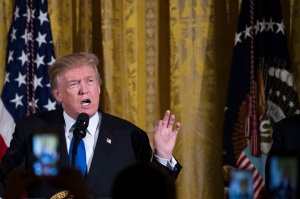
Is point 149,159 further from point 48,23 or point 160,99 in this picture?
point 48,23

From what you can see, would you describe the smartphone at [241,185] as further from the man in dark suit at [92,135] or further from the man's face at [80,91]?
the man's face at [80,91]

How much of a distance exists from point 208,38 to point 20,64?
140cm

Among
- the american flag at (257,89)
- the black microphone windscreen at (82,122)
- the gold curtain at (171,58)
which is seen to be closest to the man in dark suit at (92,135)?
the black microphone windscreen at (82,122)

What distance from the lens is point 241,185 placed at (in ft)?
4.48

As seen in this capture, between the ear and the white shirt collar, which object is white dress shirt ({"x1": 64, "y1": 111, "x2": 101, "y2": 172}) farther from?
the ear

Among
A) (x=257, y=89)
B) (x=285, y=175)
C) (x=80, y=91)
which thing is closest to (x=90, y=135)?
(x=80, y=91)

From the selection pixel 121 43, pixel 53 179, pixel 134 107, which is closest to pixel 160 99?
pixel 134 107

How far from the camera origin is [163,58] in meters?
4.55

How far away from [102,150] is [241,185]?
1.64 meters

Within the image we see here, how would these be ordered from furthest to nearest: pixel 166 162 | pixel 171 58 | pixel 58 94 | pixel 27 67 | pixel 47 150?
pixel 27 67, pixel 171 58, pixel 58 94, pixel 166 162, pixel 47 150

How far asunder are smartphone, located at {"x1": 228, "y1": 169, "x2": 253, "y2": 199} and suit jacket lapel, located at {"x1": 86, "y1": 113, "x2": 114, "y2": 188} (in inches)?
60.7

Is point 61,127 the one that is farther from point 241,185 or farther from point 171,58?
point 241,185

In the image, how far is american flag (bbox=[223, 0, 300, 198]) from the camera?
3.78 m

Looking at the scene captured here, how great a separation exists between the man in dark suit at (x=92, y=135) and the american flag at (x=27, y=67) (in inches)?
53.0
